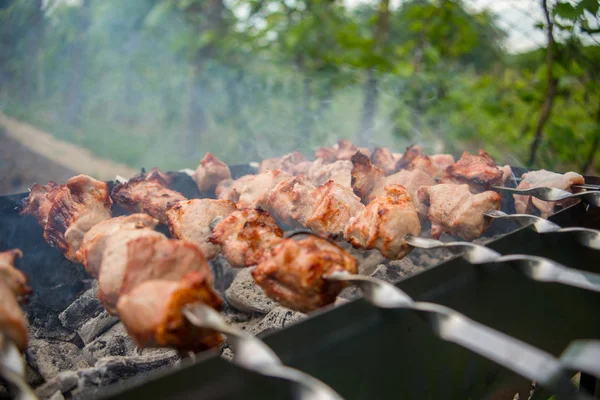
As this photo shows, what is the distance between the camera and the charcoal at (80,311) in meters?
2.22

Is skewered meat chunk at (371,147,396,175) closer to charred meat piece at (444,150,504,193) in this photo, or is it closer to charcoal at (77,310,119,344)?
charred meat piece at (444,150,504,193)

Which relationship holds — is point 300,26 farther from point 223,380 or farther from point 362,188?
point 223,380

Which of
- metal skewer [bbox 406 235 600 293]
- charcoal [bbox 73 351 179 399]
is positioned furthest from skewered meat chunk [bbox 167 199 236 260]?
metal skewer [bbox 406 235 600 293]

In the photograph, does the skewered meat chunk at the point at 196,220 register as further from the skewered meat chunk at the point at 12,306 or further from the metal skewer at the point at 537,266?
the metal skewer at the point at 537,266

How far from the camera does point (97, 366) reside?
62.5 inches

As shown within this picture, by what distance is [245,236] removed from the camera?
1833mm

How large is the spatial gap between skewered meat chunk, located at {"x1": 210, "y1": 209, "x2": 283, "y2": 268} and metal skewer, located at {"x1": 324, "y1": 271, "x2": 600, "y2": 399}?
1.97 ft

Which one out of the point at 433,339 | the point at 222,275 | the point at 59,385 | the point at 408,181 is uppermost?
the point at 408,181

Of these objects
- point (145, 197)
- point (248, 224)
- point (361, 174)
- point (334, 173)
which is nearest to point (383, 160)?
point (334, 173)

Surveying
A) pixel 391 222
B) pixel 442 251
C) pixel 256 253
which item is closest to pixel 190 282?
pixel 256 253

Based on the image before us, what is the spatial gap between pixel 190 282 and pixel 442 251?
1.92 m

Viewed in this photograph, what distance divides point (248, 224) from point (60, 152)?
26.3 ft

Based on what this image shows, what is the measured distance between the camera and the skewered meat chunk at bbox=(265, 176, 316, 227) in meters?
2.19

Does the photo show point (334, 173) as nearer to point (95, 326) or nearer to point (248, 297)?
point (248, 297)
